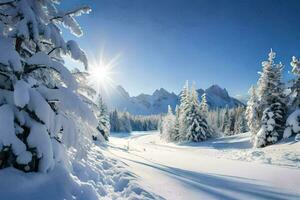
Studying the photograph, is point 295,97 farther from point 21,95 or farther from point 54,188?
point 21,95

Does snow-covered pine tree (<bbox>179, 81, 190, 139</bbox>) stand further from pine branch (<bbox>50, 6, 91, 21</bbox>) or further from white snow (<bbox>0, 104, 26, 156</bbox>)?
white snow (<bbox>0, 104, 26, 156</bbox>)

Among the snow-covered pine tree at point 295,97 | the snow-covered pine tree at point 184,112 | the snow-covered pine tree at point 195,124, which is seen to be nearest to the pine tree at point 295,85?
the snow-covered pine tree at point 295,97

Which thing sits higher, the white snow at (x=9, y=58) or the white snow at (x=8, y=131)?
the white snow at (x=9, y=58)

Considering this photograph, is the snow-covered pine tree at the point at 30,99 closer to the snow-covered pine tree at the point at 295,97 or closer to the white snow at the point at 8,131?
the white snow at the point at 8,131

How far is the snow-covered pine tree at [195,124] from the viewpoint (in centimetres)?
4975

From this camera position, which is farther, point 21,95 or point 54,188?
point 54,188

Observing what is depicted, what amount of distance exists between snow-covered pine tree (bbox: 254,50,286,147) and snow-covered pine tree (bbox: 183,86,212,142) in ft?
53.9

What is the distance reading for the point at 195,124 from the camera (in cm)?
4997

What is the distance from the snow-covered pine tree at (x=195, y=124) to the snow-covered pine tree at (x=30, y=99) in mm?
45431

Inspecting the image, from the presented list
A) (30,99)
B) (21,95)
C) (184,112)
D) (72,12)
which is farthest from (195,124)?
(21,95)

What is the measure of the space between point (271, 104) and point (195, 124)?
18.5 metres

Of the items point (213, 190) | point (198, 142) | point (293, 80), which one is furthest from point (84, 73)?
point (198, 142)

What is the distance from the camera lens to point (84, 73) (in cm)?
727

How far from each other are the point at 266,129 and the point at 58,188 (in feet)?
103
